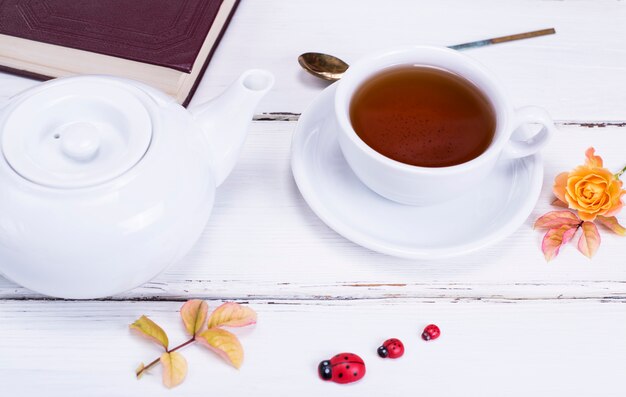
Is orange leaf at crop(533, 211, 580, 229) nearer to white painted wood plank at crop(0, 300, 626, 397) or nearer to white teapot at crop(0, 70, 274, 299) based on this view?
white painted wood plank at crop(0, 300, 626, 397)

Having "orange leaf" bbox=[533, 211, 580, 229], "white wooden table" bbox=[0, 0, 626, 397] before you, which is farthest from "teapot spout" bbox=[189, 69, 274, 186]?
"orange leaf" bbox=[533, 211, 580, 229]

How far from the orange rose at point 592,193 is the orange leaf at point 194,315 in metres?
0.47

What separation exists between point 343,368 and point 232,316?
0.14 meters

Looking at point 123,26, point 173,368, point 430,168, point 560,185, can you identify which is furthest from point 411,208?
point 123,26

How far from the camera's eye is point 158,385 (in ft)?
2.34

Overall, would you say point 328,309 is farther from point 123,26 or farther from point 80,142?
point 123,26

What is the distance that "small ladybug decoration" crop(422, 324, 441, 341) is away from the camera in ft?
2.48

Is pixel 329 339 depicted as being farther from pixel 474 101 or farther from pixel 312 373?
pixel 474 101

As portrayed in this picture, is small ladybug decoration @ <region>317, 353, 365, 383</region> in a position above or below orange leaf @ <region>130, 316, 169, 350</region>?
above

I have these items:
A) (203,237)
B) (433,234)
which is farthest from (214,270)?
(433,234)

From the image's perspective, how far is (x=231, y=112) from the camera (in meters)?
0.77

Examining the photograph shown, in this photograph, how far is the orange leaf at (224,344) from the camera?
727 mm

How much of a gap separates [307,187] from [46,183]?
31 centimetres

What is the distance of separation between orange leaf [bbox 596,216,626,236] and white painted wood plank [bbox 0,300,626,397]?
10 cm
